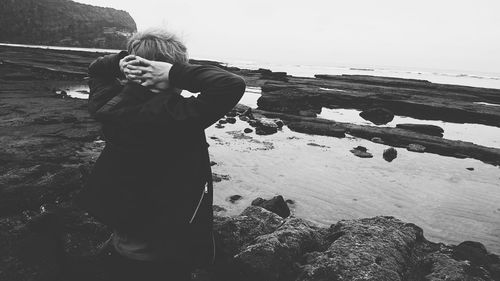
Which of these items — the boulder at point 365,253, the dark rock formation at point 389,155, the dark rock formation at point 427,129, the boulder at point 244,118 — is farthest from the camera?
the boulder at point 244,118

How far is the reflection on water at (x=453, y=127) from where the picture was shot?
1296cm

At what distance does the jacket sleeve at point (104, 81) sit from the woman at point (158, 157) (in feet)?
0.44

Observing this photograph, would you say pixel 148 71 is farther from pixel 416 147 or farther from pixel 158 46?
pixel 416 147

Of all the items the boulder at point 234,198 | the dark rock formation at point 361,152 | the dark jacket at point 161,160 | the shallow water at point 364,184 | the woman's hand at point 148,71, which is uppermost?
the woman's hand at point 148,71

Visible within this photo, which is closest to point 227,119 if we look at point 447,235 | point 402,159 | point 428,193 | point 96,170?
point 402,159

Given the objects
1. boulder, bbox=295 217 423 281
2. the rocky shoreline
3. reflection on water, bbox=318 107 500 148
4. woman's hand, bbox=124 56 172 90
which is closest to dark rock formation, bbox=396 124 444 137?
reflection on water, bbox=318 107 500 148

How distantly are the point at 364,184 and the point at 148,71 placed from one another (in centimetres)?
656

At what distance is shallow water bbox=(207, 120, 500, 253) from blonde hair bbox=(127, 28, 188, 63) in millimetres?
4213

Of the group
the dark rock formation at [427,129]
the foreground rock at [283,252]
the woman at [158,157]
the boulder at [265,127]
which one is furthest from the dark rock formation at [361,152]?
the woman at [158,157]

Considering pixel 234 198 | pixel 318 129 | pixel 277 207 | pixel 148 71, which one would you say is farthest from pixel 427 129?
pixel 148 71

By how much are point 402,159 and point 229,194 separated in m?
5.68

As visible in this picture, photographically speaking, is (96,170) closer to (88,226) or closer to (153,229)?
(153,229)

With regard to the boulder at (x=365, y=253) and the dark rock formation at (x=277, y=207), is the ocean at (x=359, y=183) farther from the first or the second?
the boulder at (x=365, y=253)

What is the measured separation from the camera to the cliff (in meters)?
108
